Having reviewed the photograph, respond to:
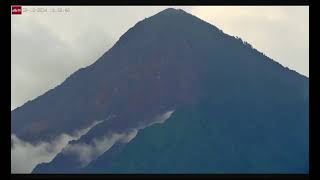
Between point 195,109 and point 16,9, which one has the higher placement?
point 16,9

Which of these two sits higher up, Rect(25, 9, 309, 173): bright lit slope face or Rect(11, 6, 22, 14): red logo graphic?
Rect(11, 6, 22, 14): red logo graphic

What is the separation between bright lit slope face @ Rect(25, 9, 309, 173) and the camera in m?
10.4

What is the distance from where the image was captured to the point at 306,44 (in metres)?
10.3

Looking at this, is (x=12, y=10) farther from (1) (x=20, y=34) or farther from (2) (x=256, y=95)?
(2) (x=256, y=95)

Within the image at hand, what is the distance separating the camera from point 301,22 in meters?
10.3

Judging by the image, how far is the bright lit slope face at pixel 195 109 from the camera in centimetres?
1035

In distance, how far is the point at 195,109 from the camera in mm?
10375

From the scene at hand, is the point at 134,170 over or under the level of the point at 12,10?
under

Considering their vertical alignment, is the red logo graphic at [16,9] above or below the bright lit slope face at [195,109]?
above

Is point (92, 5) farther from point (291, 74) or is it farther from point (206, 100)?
point (291, 74)

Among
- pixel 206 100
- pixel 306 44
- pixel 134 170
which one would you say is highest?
pixel 306 44

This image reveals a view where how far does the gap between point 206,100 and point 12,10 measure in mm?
2606
